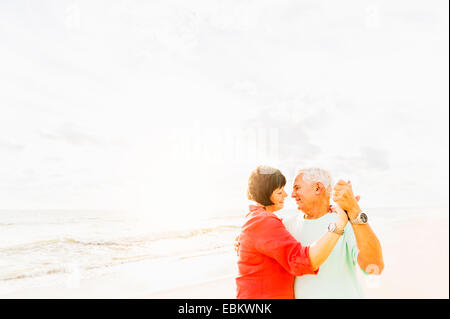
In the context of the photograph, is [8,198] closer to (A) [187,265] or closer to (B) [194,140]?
(B) [194,140]

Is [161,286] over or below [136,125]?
below

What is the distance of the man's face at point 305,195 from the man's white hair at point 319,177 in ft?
0.09

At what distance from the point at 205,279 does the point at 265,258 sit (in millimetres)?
6284

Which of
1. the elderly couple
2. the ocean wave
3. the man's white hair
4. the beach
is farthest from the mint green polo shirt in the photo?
the ocean wave

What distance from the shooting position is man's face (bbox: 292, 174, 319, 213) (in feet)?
7.41

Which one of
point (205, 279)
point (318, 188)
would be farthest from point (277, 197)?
point (205, 279)

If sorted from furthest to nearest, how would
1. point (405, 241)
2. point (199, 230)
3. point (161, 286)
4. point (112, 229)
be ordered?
point (112, 229) → point (199, 230) → point (405, 241) → point (161, 286)

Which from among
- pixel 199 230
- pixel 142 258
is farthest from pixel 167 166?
pixel 142 258

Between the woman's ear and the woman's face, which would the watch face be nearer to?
the woman's ear

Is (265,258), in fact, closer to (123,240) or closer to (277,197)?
(277,197)

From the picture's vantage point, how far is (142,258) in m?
13.3

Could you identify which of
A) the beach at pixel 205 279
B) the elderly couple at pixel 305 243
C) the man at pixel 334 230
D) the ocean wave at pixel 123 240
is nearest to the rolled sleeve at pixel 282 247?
the elderly couple at pixel 305 243

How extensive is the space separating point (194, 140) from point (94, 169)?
485 inches
